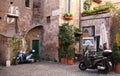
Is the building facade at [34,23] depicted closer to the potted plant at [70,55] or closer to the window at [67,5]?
the window at [67,5]

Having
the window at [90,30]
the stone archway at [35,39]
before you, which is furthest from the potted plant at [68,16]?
the stone archway at [35,39]

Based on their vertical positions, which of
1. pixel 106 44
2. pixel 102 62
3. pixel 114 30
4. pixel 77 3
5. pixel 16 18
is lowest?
pixel 102 62

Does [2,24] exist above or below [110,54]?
above

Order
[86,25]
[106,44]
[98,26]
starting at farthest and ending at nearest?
1. [86,25]
2. [98,26]
3. [106,44]

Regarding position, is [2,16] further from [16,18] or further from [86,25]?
[86,25]

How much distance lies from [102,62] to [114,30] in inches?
154

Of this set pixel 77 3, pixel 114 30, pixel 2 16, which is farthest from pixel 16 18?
pixel 114 30

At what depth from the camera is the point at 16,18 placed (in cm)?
1694

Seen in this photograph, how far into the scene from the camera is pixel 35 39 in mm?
17797

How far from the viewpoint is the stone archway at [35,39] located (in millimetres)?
17438

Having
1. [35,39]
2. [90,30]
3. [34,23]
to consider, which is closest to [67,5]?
[90,30]

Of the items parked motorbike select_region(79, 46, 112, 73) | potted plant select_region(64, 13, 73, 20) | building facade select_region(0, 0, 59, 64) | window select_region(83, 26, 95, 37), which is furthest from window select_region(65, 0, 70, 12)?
parked motorbike select_region(79, 46, 112, 73)

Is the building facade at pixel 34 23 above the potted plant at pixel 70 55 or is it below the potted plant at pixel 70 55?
above

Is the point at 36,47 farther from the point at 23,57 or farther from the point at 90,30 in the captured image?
the point at 90,30
